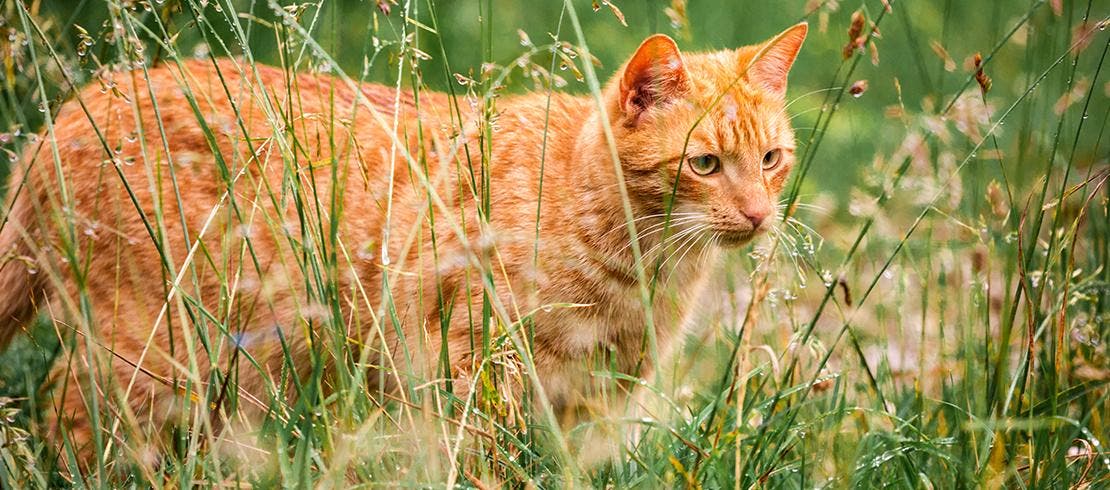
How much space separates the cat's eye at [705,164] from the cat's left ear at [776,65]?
0.29 metres

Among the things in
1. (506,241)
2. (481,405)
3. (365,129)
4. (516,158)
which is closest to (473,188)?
(481,405)

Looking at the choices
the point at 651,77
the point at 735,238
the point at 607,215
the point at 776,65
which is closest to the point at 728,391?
the point at 735,238

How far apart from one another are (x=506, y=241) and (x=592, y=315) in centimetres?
29

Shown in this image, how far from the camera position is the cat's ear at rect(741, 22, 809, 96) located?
2867 mm

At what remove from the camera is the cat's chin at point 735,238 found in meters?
2.77

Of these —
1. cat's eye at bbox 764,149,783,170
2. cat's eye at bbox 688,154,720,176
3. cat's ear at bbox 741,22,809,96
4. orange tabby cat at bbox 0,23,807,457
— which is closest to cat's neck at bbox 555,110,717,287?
orange tabby cat at bbox 0,23,807,457

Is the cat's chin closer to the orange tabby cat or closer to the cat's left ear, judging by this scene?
the orange tabby cat

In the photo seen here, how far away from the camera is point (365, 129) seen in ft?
10.6

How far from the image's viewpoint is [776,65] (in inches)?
117

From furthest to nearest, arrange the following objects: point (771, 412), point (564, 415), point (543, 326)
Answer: point (564, 415)
point (543, 326)
point (771, 412)

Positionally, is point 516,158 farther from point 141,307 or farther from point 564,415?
point 141,307

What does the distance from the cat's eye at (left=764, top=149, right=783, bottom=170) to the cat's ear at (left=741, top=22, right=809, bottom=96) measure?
0.16 m

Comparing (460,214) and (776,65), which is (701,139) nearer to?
(776,65)

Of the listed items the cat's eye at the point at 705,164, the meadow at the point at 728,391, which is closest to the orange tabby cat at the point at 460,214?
the cat's eye at the point at 705,164
